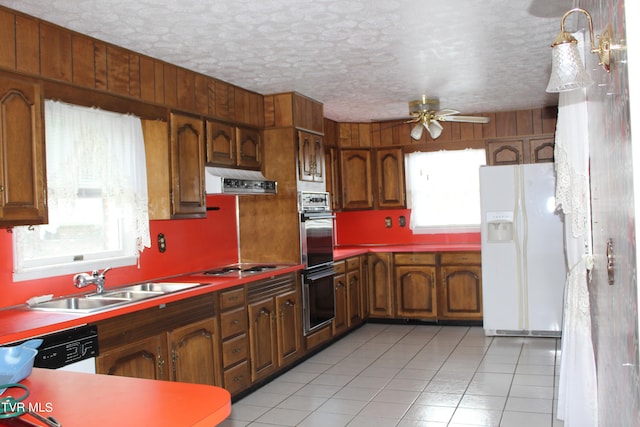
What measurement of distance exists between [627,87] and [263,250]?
424cm

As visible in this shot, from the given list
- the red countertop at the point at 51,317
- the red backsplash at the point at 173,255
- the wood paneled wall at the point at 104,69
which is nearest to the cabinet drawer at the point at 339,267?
the red backsplash at the point at 173,255

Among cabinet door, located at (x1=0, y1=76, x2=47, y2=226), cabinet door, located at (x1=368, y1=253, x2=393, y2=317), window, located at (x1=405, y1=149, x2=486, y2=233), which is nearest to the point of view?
cabinet door, located at (x1=0, y1=76, x2=47, y2=226)

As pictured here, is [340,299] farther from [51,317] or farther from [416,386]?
[51,317]

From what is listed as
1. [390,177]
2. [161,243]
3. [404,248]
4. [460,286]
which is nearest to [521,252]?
[460,286]

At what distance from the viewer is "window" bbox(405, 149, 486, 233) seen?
697 centimetres

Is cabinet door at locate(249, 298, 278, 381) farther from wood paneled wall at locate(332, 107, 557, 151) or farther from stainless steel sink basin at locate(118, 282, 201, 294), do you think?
wood paneled wall at locate(332, 107, 557, 151)

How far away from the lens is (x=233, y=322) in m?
4.13

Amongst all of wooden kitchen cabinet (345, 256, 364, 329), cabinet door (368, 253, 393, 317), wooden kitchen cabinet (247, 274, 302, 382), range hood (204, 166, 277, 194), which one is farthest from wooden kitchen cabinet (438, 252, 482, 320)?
range hood (204, 166, 277, 194)

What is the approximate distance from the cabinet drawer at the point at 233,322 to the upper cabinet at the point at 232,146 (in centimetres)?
115

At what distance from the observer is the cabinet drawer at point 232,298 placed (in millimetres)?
4031

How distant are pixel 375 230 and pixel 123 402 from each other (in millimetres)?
6022

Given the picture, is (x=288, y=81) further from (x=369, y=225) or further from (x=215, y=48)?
(x=369, y=225)

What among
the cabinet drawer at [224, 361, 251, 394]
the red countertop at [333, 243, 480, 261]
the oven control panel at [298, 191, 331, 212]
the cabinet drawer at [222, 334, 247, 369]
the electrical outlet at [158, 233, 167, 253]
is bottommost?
the cabinet drawer at [224, 361, 251, 394]

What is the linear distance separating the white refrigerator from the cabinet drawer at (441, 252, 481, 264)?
344 millimetres
